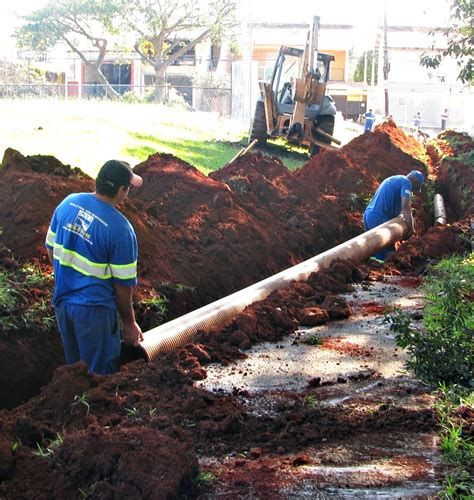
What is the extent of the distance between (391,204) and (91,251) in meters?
7.46

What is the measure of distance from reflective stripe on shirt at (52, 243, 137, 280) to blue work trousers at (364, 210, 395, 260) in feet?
22.2

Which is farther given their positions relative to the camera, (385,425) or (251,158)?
(251,158)

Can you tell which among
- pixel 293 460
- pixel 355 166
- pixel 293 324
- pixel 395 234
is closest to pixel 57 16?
pixel 355 166

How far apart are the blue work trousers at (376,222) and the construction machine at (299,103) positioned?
7068 millimetres

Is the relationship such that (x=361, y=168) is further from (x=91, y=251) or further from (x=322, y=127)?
(x=91, y=251)

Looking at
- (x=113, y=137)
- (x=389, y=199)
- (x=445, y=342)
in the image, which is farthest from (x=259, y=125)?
(x=445, y=342)

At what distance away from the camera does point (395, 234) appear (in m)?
12.2

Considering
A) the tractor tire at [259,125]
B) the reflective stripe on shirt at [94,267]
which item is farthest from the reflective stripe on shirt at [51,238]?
the tractor tire at [259,125]

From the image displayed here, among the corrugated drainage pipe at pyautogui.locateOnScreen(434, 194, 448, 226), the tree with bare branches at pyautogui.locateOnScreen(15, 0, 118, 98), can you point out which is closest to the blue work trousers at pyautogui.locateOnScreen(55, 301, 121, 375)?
the corrugated drainage pipe at pyautogui.locateOnScreen(434, 194, 448, 226)

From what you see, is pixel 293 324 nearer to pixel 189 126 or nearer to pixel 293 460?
pixel 293 460

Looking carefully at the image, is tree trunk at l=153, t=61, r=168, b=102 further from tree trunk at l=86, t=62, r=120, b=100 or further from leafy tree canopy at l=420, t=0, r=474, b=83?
leafy tree canopy at l=420, t=0, r=474, b=83

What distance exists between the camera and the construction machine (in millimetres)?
19516

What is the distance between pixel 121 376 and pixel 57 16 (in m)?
43.5

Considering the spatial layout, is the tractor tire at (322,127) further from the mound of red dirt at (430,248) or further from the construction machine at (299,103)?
the mound of red dirt at (430,248)
